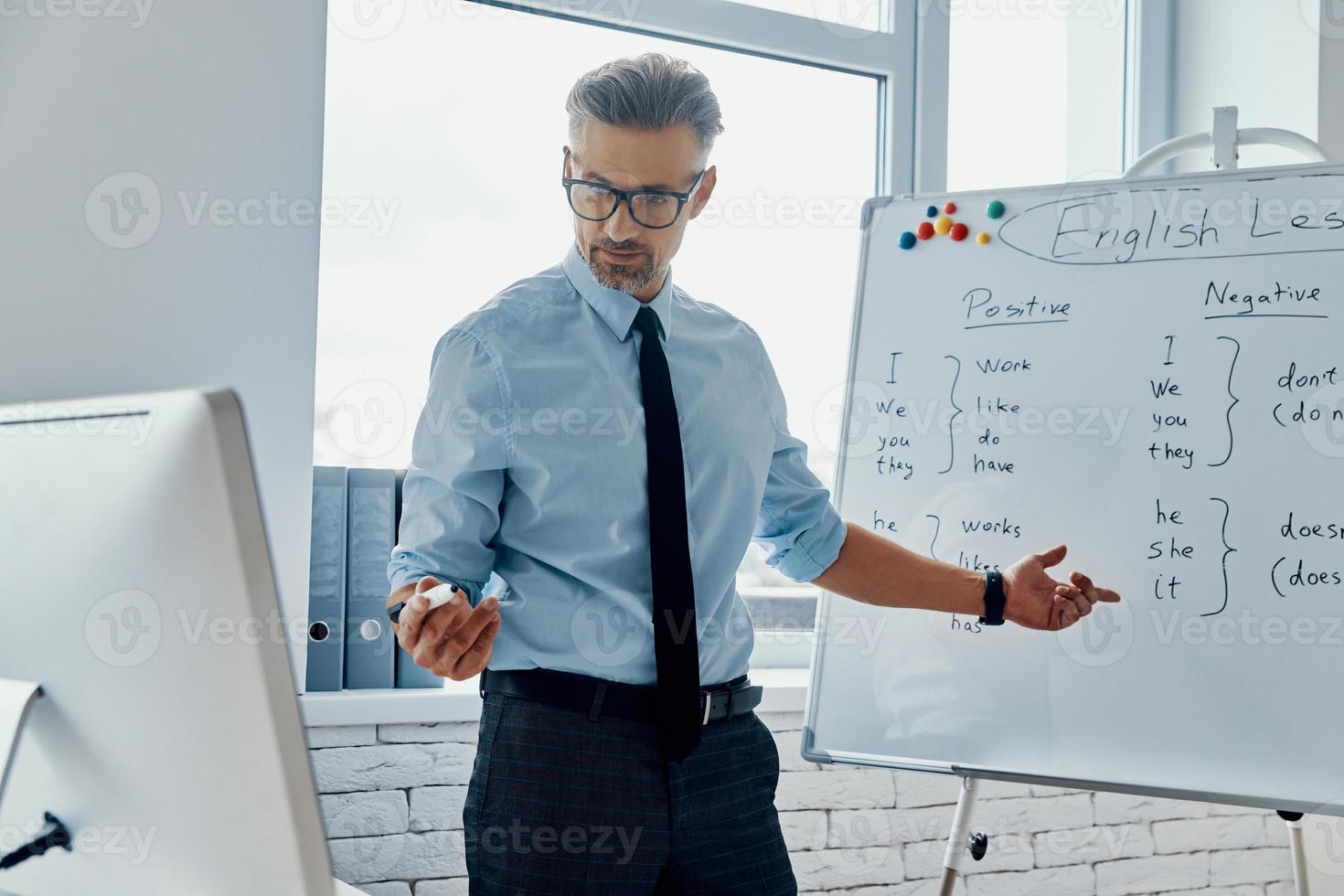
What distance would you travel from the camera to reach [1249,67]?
2.43m

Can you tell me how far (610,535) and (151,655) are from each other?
739 mm

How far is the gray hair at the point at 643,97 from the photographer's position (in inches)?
51.2

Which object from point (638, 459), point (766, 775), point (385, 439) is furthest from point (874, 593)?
point (385, 439)

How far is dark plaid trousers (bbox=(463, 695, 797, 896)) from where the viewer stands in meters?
1.18

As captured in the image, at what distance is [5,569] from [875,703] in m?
1.27

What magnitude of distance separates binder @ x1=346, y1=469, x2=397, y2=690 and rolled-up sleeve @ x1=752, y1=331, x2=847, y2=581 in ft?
2.01
